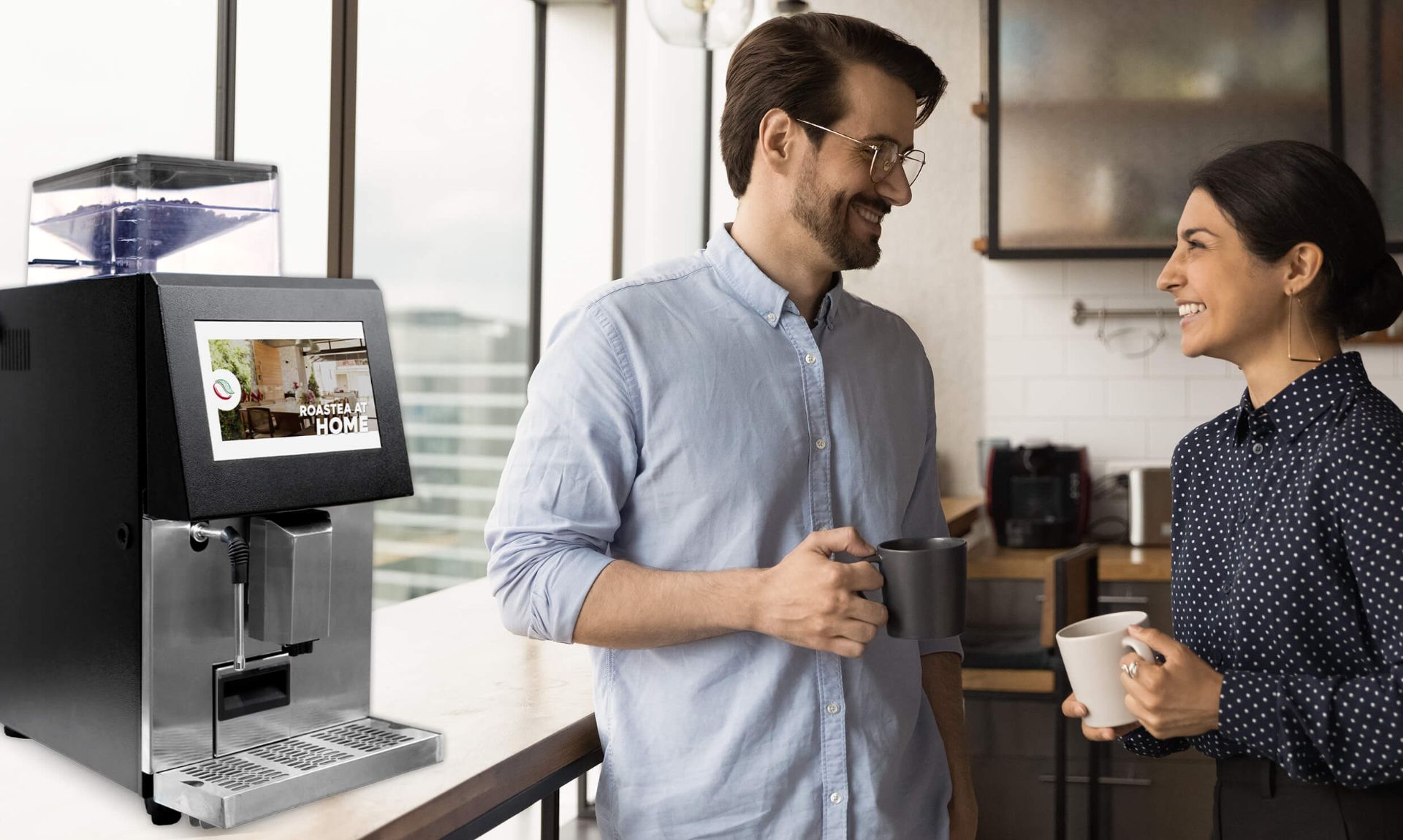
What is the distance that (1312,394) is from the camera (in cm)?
131

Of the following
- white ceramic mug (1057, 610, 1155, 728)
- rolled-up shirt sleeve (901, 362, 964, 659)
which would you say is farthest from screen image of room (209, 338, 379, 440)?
white ceramic mug (1057, 610, 1155, 728)

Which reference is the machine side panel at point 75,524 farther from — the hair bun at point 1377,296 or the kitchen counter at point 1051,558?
the kitchen counter at point 1051,558

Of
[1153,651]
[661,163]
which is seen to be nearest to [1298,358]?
[1153,651]

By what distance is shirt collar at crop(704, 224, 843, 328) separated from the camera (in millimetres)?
1308

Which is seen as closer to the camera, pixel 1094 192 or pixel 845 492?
pixel 845 492

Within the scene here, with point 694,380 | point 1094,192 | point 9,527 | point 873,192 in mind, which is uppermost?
point 1094,192

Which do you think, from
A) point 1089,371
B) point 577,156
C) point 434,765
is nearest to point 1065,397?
point 1089,371

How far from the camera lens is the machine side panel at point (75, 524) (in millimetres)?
1069

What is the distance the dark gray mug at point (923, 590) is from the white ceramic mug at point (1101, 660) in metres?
0.20

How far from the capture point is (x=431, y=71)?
8.91 ft

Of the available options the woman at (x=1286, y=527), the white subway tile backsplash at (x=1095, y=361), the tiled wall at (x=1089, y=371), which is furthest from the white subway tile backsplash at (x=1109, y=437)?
the woman at (x=1286, y=527)

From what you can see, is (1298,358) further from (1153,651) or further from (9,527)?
(9,527)

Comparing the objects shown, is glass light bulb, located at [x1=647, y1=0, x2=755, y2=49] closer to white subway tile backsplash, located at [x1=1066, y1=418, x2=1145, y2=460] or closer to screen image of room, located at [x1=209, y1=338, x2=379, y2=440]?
screen image of room, located at [x1=209, y1=338, x2=379, y2=440]

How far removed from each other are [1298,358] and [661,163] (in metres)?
2.41
